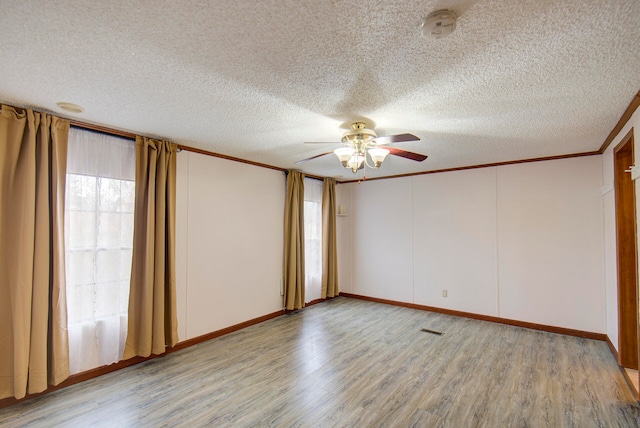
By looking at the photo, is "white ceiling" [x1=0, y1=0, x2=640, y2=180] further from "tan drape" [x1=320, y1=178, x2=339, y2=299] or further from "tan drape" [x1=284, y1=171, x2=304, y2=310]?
"tan drape" [x1=320, y1=178, x2=339, y2=299]

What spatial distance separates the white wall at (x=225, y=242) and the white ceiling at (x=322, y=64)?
101 cm

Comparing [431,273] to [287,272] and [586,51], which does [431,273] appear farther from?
[586,51]

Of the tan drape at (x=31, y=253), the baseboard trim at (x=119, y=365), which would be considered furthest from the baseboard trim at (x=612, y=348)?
the tan drape at (x=31, y=253)

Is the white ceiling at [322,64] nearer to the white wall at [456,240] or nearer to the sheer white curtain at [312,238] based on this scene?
the white wall at [456,240]

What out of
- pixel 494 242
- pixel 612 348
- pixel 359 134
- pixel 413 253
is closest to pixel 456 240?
pixel 494 242

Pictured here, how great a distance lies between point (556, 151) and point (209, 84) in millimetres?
4181

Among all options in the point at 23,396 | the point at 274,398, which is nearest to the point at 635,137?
the point at 274,398

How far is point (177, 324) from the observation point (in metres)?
3.42

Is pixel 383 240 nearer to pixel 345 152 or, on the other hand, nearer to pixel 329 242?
pixel 329 242

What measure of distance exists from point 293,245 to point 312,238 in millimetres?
727

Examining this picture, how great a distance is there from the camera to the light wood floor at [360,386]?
226 cm

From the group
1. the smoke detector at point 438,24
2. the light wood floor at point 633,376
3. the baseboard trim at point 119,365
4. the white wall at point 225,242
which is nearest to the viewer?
the smoke detector at point 438,24

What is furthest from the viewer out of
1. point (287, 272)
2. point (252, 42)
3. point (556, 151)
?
point (287, 272)

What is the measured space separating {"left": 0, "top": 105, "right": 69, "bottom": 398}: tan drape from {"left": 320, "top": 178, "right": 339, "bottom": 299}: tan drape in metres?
3.87
